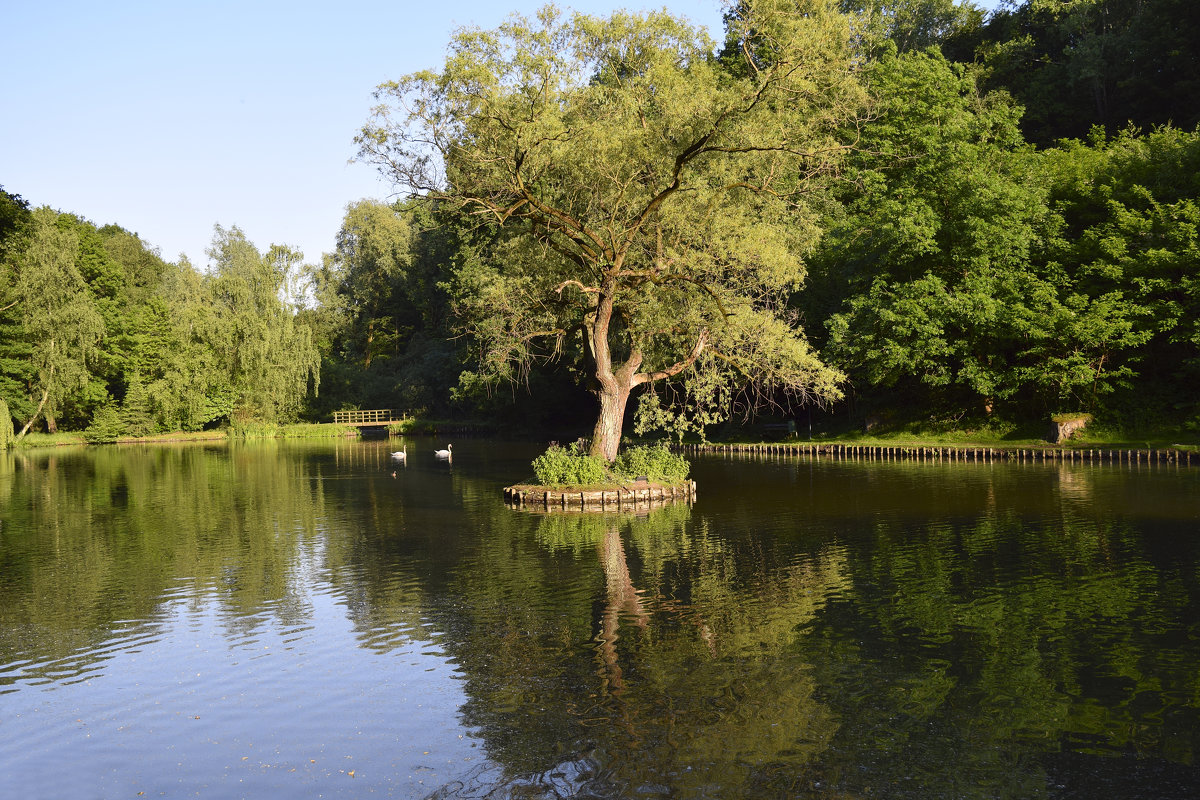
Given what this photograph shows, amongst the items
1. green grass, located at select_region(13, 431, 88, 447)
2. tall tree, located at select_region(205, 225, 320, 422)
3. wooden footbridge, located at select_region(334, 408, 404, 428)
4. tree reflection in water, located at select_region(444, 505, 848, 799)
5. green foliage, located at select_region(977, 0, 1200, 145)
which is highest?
green foliage, located at select_region(977, 0, 1200, 145)

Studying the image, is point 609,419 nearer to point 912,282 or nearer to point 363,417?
point 912,282

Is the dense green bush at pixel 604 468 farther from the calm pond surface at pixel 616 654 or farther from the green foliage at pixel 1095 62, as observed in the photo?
the green foliage at pixel 1095 62

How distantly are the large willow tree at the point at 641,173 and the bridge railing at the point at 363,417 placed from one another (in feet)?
171

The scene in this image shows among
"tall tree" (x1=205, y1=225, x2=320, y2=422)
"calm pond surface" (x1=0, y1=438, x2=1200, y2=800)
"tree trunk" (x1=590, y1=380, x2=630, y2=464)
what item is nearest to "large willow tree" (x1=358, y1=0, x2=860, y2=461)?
"tree trunk" (x1=590, y1=380, x2=630, y2=464)

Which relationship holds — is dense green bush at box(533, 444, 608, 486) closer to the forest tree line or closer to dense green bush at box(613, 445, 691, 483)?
dense green bush at box(613, 445, 691, 483)

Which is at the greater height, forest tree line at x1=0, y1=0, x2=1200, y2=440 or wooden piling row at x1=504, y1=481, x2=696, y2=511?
forest tree line at x1=0, y1=0, x2=1200, y2=440

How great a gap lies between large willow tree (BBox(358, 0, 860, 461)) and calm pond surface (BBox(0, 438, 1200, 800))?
677 centimetres

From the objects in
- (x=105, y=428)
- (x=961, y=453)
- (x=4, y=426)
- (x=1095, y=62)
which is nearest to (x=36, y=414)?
(x=105, y=428)

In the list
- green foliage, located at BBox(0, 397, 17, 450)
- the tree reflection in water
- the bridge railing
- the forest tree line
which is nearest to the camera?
the tree reflection in water

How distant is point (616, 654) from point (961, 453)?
33668mm

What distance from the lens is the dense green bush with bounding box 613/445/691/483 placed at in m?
31.8

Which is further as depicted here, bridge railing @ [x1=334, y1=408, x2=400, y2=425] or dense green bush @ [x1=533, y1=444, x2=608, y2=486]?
bridge railing @ [x1=334, y1=408, x2=400, y2=425]

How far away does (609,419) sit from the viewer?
3209 cm

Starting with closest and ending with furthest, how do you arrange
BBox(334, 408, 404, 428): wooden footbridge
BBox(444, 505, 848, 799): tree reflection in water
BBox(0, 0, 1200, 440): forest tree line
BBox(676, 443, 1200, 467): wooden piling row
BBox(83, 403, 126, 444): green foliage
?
1. BBox(444, 505, 848, 799): tree reflection in water
2. BBox(676, 443, 1200, 467): wooden piling row
3. BBox(0, 0, 1200, 440): forest tree line
4. BBox(83, 403, 126, 444): green foliage
5. BBox(334, 408, 404, 428): wooden footbridge
